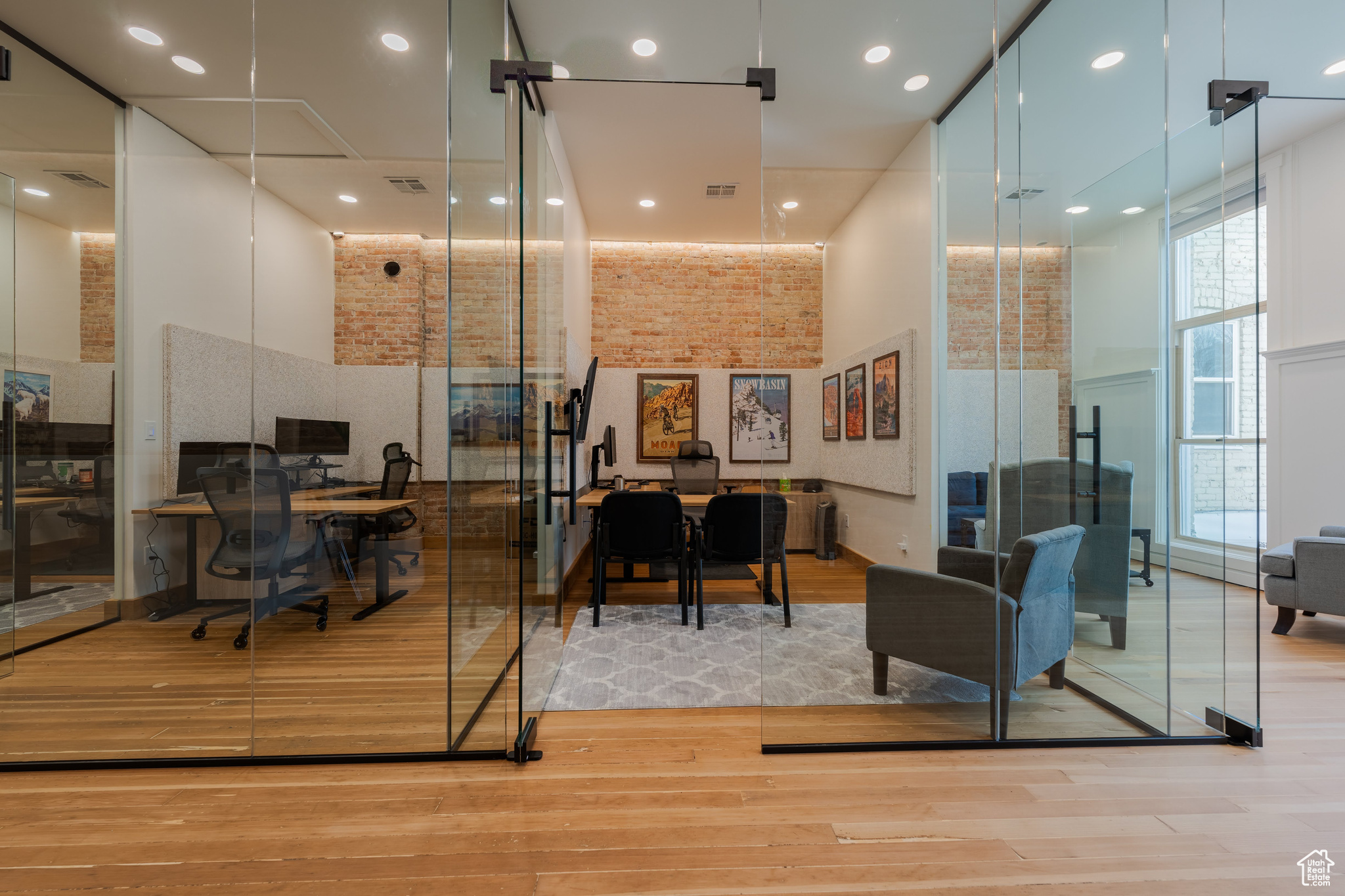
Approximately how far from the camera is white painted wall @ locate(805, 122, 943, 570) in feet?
7.52

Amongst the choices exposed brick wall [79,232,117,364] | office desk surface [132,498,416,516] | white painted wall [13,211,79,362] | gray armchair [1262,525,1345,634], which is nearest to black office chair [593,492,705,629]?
office desk surface [132,498,416,516]

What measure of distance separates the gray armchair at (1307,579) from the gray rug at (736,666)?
10.2 feet

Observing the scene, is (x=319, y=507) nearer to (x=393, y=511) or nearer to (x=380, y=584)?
(x=393, y=511)

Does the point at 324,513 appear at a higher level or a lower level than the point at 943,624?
higher

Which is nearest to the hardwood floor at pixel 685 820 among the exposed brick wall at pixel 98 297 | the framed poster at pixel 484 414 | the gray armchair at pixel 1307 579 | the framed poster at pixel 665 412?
the framed poster at pixel 484 414

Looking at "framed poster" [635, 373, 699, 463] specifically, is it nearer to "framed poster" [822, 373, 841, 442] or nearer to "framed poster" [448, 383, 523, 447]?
"framed poster" [448, 383, 523, 447]

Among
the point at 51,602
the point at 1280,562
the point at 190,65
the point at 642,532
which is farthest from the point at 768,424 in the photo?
the point at 1280,562

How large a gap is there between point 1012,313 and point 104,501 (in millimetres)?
3590

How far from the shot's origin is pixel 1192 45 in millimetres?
2498

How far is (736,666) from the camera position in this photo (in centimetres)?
308

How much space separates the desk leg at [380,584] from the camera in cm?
216

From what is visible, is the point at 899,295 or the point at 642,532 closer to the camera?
the point at 899,295

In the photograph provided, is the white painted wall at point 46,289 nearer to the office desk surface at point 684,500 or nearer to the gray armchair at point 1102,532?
the office desk surface at point 684,500

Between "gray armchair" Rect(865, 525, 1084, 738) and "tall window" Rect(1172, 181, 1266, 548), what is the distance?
76 cm
